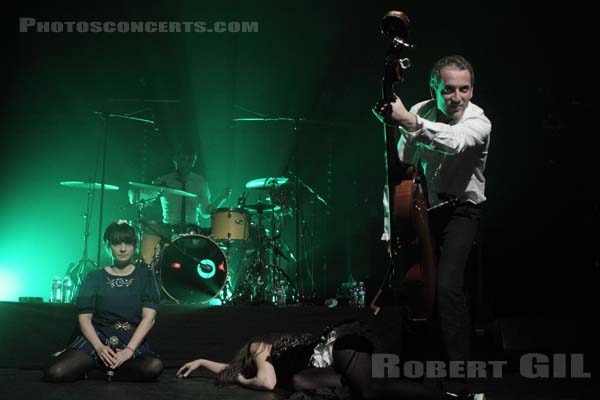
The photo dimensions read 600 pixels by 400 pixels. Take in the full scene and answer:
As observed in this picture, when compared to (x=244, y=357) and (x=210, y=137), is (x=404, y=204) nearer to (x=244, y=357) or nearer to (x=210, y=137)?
(x=244, y=357)

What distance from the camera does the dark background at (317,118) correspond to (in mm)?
6719

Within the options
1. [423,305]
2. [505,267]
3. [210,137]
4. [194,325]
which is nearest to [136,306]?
[194,325]

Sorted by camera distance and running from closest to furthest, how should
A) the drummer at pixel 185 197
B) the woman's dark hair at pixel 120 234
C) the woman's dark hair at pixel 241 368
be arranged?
the woman's dark hair at pixel 241 368, the woman's dark hair at pixel 120 234, the drummer at pixel 185 197

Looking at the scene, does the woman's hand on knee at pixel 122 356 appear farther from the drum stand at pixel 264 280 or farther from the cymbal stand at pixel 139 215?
the cymbal stand at pixel 139 215

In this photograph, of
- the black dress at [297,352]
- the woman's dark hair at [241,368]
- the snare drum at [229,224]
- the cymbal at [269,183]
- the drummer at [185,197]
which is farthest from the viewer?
the drummer at [185,197]

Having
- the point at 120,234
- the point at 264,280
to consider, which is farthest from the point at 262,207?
the point at 120,234

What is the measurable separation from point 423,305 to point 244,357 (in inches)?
76.4

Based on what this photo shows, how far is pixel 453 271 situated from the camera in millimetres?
2930

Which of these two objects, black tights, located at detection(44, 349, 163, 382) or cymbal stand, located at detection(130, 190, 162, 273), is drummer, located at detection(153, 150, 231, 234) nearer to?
cymbal stand, located at detection(130, 190, 162, 273)

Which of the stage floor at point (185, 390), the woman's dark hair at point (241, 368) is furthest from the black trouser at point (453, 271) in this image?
the woman's dark hair at point (241, 368)

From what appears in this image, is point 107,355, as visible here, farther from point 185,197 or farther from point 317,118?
point 317,118

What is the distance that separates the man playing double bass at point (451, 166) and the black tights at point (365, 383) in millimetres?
225

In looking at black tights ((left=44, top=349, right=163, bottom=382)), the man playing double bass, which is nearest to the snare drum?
black tights ((left=44, top=349, right=163, bottom=382))

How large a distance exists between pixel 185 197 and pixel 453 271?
18.8 ft
